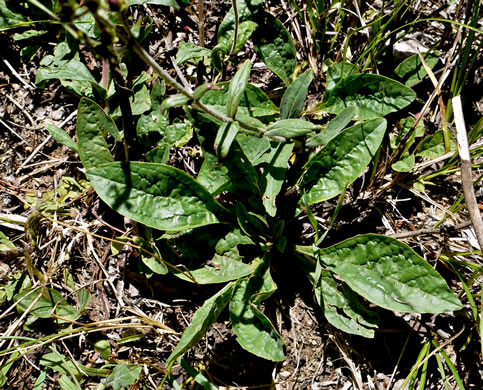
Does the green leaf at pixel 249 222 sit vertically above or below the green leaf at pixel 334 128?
below

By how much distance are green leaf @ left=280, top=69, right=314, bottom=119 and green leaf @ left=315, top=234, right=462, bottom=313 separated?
0.74 metres

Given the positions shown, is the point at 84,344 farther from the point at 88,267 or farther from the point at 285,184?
the point at 285,184

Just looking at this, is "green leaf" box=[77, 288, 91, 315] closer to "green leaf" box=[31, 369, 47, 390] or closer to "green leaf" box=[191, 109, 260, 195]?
"green leaf" box=[31, 369, 47, 390]

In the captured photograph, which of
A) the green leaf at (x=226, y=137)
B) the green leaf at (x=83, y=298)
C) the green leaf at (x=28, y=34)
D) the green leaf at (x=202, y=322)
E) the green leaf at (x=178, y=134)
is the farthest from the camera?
the green leaf at (x=28, y=34)

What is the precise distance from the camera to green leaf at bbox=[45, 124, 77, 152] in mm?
2781

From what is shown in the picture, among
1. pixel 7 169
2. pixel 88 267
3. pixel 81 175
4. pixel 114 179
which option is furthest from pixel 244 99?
pixel 7 169

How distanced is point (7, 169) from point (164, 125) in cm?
109

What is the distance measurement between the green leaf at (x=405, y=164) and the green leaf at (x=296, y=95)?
70 cm

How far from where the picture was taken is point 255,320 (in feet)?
8.06

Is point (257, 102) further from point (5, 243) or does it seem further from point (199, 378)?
point (5, 243)

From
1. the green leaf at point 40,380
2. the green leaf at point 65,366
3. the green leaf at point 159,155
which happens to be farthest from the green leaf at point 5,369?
the green leaf at point 159,155

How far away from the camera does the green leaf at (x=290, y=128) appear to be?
7.50ft

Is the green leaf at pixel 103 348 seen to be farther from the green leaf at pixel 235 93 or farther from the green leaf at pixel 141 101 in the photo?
the green leaf at pixel 235 93

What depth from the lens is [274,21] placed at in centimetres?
276
